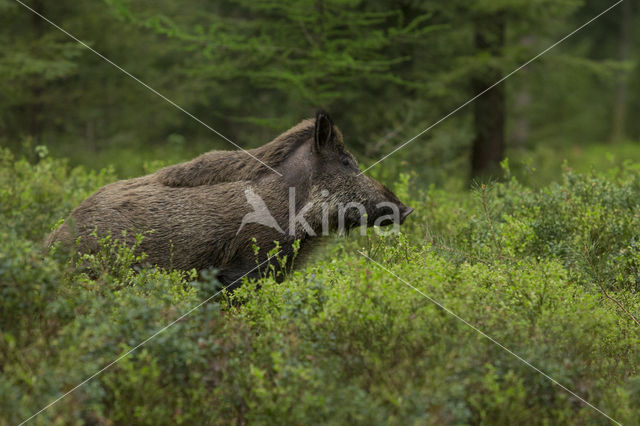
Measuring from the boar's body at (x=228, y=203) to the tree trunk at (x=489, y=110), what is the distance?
7343 millimetres

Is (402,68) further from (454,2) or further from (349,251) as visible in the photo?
(349,251)

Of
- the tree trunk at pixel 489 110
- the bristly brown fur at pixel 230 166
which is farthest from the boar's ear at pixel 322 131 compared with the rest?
the tree trunk at pixel 489 110

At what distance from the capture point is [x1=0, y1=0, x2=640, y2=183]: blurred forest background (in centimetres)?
1033

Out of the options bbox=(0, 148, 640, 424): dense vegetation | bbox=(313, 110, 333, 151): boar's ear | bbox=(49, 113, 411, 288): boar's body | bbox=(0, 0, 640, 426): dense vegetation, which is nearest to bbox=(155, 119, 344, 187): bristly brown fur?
bbox=(49, 113, 411, 288): boar's body

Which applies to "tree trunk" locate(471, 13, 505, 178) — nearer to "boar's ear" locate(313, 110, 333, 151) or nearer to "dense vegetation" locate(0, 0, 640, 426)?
"dense vegetation" locate(0, 0, 640, 426)

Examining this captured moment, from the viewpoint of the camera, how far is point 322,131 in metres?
5.96

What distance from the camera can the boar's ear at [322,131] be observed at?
5.86 meters

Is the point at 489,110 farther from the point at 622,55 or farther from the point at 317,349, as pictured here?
the point at 622,55

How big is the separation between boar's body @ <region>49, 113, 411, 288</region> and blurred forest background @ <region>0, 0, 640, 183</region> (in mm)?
2989

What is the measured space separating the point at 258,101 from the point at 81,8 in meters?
4.74

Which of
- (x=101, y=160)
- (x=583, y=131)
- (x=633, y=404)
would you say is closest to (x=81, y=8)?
(x=101, y=160)

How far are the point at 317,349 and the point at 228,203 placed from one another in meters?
2.14

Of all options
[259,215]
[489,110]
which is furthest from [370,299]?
[489,110]

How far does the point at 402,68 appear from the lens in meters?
12.1
